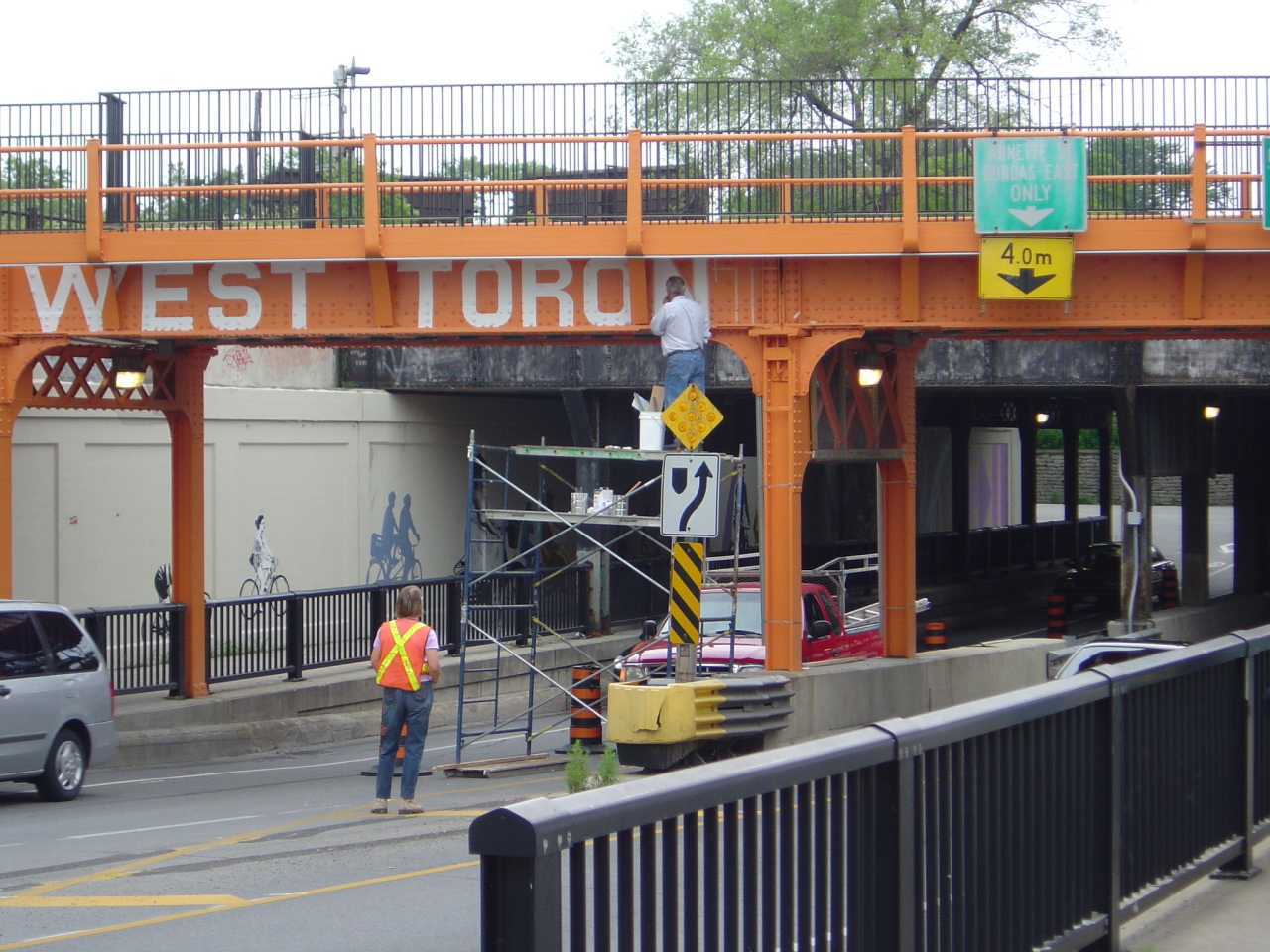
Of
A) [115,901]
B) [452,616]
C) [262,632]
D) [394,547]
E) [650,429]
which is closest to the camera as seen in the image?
[115,901]

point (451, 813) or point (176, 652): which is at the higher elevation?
point (176, 652)

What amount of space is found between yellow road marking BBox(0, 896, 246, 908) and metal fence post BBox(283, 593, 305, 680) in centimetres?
1141

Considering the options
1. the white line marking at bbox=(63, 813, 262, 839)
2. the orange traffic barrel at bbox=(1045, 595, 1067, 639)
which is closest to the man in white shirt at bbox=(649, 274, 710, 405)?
the white line marking at bbox=(63, 813, 262, 839)

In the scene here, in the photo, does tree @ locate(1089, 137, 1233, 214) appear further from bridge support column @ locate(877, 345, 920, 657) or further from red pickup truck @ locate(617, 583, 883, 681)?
red pickup truck @ locate(617, 583, 883, 681)

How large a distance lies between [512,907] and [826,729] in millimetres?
12673

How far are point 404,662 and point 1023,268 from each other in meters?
7.45

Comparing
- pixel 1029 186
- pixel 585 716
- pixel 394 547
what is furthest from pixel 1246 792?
pixel 394 547

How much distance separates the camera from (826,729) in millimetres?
15602

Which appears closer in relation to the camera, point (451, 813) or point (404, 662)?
point (404, 662)

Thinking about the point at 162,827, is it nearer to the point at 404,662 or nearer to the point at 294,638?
the point at 404,662

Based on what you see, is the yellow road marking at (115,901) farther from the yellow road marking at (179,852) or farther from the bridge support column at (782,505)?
the bridge support column at (782,505)

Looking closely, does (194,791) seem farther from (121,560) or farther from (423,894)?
(121,560)

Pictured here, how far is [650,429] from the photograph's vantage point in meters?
15.8

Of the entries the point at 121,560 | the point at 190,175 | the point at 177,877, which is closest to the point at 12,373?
the point at 190,175
